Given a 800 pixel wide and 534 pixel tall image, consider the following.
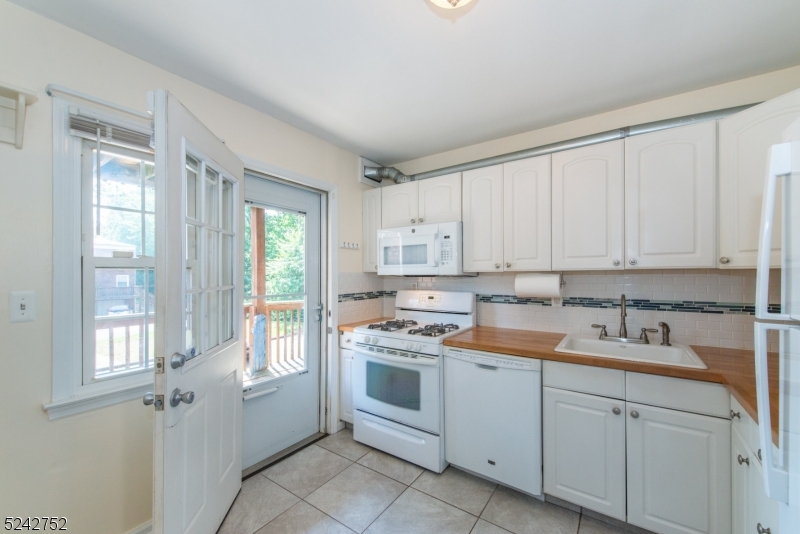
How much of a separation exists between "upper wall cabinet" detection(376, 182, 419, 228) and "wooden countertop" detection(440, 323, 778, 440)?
1.12 m

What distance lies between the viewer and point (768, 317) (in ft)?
2.65

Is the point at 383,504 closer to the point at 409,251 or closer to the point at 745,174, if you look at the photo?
the point at 409,251

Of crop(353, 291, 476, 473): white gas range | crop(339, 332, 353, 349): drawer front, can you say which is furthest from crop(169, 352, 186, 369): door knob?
crop(339, 332, 353, 349): drawer front

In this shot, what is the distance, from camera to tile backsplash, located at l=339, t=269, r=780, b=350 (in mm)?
1806

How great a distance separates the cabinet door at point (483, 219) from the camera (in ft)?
7.52

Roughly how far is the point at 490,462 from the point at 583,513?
1.76 feet

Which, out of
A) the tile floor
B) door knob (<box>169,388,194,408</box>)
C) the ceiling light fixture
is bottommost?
the tile floor

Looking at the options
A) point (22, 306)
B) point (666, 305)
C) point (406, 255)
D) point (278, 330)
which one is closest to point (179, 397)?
point (22, 306)

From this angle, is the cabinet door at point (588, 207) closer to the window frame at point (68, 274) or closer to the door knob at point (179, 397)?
the door knob at point (179, 397)

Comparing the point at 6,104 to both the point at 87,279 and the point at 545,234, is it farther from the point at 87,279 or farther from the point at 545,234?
the point at 545,234

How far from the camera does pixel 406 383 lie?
87.7 inches

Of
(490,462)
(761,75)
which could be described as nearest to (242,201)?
(490,462)

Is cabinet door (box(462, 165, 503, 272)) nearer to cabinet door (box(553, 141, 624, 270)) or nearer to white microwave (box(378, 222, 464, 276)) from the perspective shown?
white microwave (box(378, 222, 464, 276))

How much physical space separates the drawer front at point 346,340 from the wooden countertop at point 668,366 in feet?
2.92
